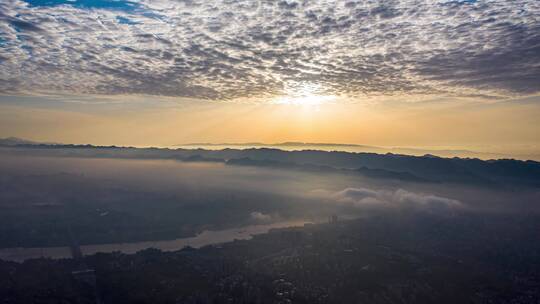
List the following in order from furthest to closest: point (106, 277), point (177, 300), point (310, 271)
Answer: point (310, 271) < point (106, 277) < point (177, 300)

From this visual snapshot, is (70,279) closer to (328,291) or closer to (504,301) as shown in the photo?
(328,291)

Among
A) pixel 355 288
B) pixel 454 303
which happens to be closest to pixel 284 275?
pixel 355 288

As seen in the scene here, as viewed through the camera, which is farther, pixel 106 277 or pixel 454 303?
pixel 106 277

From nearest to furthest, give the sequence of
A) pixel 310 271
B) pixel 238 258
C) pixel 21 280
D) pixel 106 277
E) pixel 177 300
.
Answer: pixel 177 300 < pixel 21 280 < pixel 106 277 < pixel 310 271 < pixel 238 258

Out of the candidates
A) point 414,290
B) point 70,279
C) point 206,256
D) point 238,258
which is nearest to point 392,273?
point 414,290

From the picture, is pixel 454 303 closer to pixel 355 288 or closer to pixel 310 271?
pixel 355 288

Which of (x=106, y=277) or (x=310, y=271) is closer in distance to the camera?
(x=106, y=277)

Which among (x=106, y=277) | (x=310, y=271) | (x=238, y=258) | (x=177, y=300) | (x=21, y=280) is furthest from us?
(x=238, y=258)
